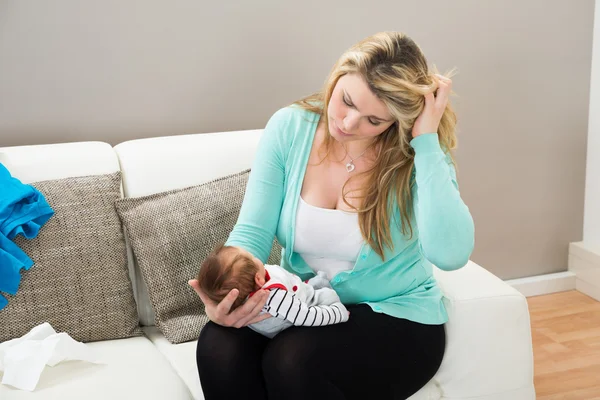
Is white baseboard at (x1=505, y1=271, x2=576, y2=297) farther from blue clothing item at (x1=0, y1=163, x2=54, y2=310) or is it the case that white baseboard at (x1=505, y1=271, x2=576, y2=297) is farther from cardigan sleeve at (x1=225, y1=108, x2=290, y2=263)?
blue clothing item at (x1=0, y1=163, x2=54, y2=310)

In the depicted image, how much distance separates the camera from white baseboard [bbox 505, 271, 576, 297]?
3043 millimetres

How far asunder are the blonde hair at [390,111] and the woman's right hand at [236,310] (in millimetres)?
314

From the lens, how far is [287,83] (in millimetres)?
2533

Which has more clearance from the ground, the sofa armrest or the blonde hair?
the blonde hair

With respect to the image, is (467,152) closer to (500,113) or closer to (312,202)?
(500,113)

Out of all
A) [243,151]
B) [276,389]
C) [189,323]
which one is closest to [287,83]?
[243,151]

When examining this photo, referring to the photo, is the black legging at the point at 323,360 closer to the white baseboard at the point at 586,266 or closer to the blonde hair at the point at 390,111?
the blonde hair at the point at 390,111

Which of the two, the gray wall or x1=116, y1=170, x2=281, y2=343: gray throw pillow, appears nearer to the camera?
x1=116, y1=170, x2=281, y2=343: gray throw pillow

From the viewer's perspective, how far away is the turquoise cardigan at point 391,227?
157cm

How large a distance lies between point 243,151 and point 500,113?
1.22m

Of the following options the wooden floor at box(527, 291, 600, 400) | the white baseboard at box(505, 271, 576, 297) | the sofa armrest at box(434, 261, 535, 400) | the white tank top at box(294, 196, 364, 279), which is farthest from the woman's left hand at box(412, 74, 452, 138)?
the white baseboard at box(505, 271, 576, 297)

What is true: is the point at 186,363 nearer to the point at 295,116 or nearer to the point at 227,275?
the point at 227,275

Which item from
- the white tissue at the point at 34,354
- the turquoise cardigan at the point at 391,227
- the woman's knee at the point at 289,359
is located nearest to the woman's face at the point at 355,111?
the turquoise cardigan at the point at 391,227

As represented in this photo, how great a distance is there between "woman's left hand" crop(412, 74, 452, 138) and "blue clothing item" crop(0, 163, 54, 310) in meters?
0.99
